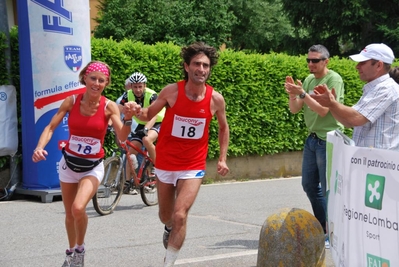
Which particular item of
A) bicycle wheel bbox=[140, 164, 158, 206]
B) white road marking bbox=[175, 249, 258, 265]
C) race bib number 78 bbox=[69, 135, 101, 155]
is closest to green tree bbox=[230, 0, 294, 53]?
bicycle wheel bbox=[140, 164, 158, 206]

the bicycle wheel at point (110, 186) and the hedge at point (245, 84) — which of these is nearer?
the bicycle wheel at point (110, 186)

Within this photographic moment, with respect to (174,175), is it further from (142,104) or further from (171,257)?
(142,104)

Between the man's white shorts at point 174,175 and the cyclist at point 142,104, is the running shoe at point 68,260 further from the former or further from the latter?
the cyclist at point 142,104

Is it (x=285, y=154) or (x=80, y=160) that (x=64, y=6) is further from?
(x=285, y=154)

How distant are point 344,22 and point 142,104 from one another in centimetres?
1692

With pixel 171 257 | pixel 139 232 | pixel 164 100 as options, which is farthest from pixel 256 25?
pixel 171 257

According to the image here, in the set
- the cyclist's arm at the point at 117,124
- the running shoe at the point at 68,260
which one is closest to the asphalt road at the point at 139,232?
the running shoe at the point at 68,260

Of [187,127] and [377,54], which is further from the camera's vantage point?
[187,127]

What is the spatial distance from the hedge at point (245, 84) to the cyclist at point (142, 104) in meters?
1.53

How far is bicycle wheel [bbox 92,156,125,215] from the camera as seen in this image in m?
10.6

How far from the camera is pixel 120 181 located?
11055 mm

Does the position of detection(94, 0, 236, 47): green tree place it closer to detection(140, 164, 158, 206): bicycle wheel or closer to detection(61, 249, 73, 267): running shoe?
detection(140, 164, 158, 206): bicycle wheel

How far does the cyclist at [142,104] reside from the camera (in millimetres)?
10969

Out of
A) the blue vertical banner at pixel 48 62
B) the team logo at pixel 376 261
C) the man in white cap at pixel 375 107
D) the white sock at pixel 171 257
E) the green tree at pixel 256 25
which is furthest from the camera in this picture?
the green tree at pixel 256 25
